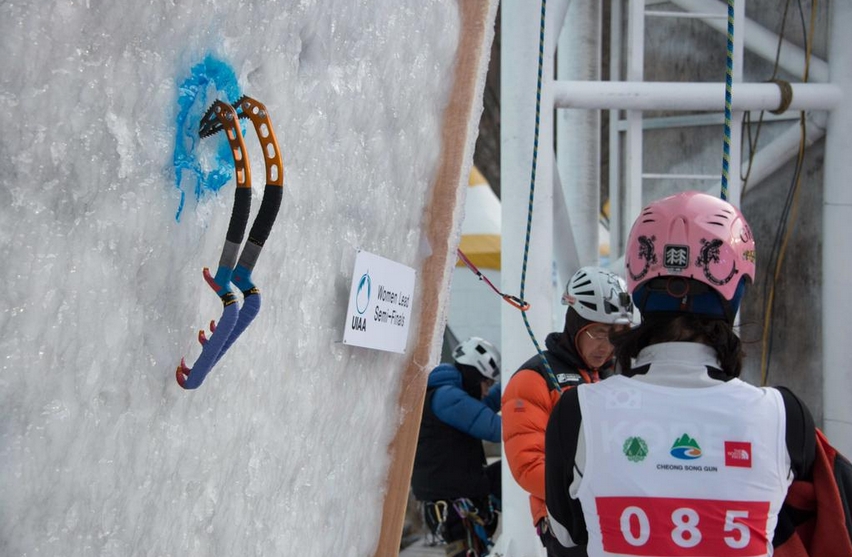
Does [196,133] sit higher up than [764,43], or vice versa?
[764,43]

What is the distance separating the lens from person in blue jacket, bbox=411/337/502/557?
541cm

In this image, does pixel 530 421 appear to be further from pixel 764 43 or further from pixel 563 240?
pixel 764 43

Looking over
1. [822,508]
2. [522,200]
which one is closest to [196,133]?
[822,508]

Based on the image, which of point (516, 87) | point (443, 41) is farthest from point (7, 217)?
point (516, 87)

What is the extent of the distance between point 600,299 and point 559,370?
32 centimetres

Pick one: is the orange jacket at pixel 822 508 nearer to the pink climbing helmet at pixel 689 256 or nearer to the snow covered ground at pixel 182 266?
the pink climbing helmet at pixel 689 256

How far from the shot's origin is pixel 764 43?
18.0ft

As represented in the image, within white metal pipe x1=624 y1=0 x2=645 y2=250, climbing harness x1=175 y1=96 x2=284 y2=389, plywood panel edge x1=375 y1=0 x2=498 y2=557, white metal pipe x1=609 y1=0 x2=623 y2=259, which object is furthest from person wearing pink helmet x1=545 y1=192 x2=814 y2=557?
white metal pipe x1=609 y1=0 x2=623 y2=259

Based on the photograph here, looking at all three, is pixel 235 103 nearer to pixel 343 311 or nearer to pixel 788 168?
pixel 343 311

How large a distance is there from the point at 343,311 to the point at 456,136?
474mm

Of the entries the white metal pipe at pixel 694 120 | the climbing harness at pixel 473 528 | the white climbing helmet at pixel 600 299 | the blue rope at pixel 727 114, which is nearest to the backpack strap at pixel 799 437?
the blue rope at pixel 727 114

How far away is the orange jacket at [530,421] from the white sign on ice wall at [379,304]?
1.36 meters

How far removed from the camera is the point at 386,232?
1745 mm

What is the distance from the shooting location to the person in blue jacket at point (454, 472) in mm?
5410
